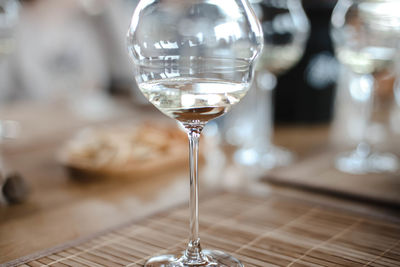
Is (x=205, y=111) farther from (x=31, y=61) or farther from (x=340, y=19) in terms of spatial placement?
(x=31, y=61)

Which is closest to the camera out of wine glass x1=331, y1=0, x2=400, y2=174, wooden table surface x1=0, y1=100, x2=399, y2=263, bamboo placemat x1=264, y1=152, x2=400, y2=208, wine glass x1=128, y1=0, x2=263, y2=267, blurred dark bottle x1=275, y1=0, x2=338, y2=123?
wine glass x1=128, y1=0, x2=263, y2=267

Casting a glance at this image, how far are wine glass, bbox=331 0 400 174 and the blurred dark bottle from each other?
0.33m

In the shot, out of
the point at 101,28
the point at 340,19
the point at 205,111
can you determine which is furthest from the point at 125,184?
the point at 101,28

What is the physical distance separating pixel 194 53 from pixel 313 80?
987 mm

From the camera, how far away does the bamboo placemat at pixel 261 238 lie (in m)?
0.62

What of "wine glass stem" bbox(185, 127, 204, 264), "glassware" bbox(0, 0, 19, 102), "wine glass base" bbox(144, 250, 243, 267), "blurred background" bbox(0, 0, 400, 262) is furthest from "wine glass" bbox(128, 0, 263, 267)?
"glassware" bbox(0, 0, 19, 102)

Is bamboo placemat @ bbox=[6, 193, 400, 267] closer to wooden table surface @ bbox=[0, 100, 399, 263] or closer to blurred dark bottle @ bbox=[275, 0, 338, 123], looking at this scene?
wooden table surface @ bbox=[0, 100, 399, 263]

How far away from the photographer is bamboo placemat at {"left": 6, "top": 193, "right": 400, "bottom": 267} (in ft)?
2.05

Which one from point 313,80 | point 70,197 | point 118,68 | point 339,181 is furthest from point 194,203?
point 118,68

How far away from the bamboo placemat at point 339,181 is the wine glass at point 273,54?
0.27 ft

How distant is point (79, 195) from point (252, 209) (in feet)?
1.01

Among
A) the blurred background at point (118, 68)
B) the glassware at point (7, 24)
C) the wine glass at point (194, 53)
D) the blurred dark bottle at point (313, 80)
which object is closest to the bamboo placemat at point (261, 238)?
the wine glass at point (194, 53)

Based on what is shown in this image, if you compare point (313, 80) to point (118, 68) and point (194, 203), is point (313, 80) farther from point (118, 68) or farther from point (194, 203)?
point (118, 68)

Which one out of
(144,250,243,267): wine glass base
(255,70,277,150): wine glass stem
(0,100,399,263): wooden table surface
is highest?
(255,70,277,150): wine glass stem
